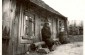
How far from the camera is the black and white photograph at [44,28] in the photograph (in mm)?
2352

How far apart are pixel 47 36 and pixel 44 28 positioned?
12 cm

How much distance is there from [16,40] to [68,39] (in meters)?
0.67

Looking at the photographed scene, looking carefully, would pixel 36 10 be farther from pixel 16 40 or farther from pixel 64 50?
pixel 64 50

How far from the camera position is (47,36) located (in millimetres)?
2441

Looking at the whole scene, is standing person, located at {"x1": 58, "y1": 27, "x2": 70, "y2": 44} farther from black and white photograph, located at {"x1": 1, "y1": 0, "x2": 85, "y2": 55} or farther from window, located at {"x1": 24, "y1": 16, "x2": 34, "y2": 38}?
window, located at {"x1": 24, "y1": 16, "x2": 34, "y2": 38}

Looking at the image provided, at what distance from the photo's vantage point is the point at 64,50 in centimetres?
241

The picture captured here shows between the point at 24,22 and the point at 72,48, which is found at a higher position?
the point at 24,22

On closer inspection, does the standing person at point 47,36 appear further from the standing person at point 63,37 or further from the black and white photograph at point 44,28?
the standing person at point 63,37

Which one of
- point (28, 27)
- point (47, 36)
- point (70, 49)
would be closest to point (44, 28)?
point (47, 36)

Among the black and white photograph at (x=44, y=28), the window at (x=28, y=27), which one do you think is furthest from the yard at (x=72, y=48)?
the window at (x=28, y=27)

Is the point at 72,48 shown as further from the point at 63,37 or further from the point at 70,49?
the point at 63,37

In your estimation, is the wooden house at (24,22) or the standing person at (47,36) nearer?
the wooden house at (24,22)

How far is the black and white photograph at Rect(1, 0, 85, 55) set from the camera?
2352 mm

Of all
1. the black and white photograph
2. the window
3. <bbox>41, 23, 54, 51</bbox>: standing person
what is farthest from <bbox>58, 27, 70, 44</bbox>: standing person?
the window
